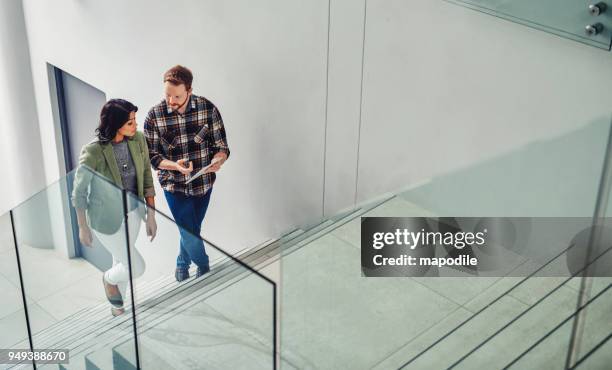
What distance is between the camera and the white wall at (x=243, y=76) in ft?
21.4

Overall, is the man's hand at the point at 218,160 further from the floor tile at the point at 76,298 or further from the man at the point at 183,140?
the floor tile at the point at 76,298

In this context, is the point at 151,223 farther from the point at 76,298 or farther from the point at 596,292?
the point at 596,292

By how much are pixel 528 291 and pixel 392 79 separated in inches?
82.7

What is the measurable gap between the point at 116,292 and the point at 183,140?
251 centimetres

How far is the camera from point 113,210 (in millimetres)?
3566

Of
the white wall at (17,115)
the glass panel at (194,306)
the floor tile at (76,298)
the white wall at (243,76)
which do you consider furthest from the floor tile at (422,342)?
the white wall at (17,115)

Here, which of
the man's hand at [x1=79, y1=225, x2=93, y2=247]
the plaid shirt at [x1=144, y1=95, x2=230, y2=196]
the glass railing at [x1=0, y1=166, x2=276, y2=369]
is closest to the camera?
the glass railing at [x1=0, y1=166, x2=276, y2=369]

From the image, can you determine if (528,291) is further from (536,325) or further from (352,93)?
(352,93)

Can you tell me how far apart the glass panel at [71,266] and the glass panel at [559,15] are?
257 centimetres

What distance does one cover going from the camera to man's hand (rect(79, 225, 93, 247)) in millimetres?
3898

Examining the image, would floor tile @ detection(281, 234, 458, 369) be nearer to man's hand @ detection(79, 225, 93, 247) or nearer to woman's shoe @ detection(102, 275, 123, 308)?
woman's shoe @ detection(102, 275, 123, 308)

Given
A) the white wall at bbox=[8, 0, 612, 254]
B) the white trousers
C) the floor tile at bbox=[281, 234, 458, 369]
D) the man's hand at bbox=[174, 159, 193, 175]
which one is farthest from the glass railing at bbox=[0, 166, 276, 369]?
the white wall at bbox=[8, 0, 612, 254]

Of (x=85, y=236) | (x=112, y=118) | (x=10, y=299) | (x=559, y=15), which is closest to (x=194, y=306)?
(x=85, y=236)

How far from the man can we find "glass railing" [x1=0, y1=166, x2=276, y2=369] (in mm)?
1669
